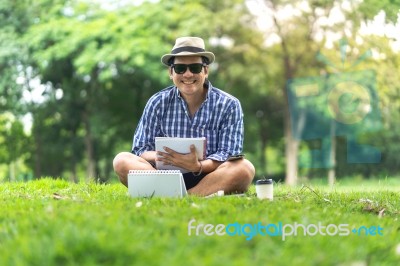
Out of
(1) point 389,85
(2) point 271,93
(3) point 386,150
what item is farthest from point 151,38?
(3) point 386,150

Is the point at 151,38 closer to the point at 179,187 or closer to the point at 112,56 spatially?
the point at 112,56

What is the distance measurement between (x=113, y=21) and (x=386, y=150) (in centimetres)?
1294

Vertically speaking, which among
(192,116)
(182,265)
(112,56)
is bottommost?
(182,265)

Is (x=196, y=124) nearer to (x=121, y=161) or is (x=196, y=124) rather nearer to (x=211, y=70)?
(x=121, y=161)

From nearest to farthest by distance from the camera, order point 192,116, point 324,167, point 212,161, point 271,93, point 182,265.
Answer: point 182,265 < point 212,161 < point 192,116 < point 271,93 < point 324,167

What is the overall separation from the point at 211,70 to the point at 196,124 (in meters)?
16.3

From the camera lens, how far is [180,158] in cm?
488

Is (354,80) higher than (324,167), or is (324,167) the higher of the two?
(354,80)

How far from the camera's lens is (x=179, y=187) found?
487cm

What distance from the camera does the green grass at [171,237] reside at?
A: 2658 mm

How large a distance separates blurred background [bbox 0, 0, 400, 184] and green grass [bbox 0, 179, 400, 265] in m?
15.3

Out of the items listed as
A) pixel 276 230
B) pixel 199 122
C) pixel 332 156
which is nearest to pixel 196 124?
pixel 199 122

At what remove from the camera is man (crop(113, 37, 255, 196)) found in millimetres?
5297

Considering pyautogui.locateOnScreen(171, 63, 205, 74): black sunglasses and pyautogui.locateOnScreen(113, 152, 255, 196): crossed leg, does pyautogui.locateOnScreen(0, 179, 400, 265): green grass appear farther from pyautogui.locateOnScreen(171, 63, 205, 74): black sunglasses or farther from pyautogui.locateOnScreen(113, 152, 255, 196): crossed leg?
pyautogui.locateOnScreen(171, 63, 205, 74): black sunglasses
